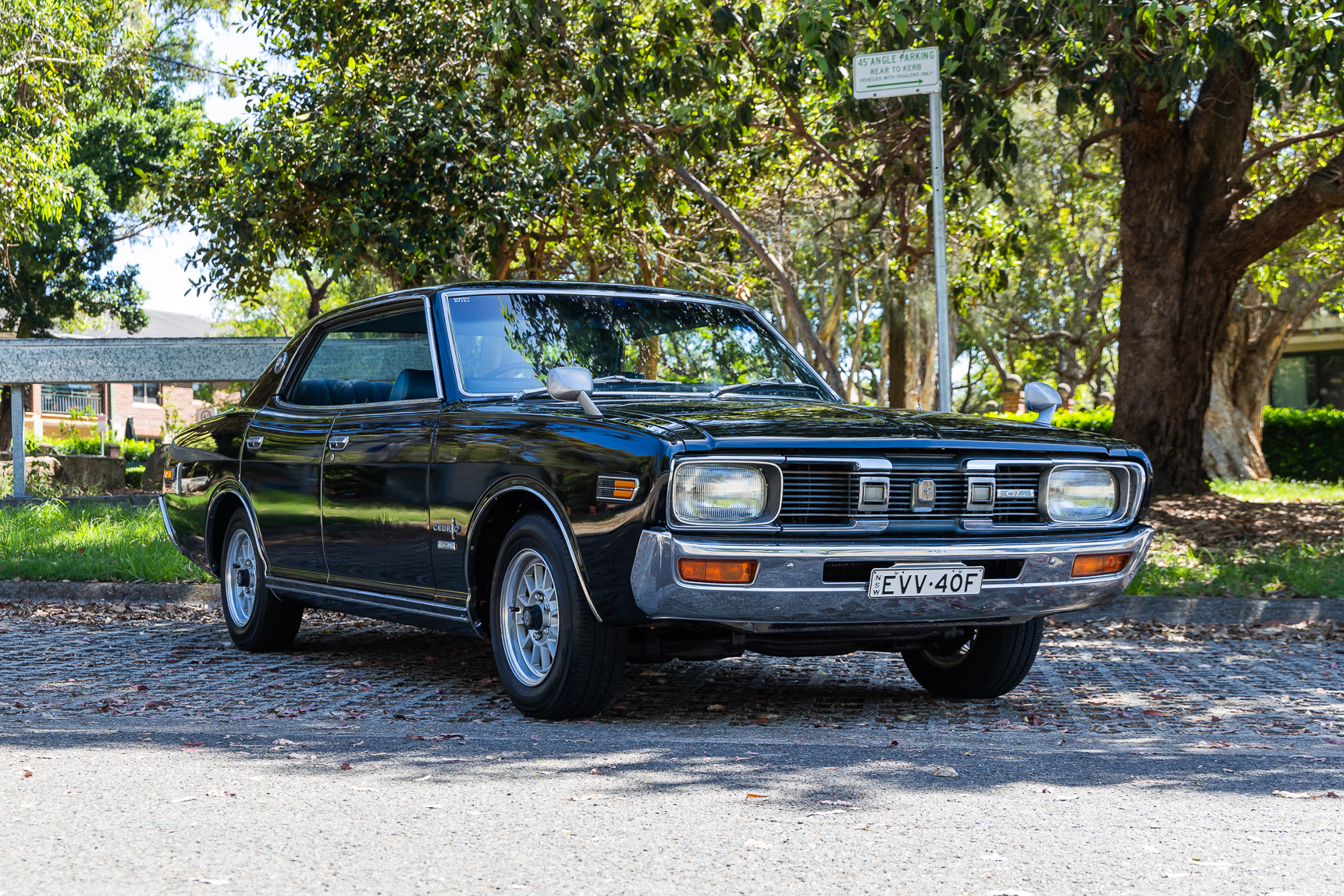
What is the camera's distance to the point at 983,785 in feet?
15.4

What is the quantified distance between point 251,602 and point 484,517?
2.60 m

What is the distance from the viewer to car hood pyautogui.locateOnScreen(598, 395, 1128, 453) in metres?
5.20

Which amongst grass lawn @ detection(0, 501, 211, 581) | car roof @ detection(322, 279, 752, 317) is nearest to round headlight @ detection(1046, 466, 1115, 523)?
car roof @ detection(322, 279, 752, 317)

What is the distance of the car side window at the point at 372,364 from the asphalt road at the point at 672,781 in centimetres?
135

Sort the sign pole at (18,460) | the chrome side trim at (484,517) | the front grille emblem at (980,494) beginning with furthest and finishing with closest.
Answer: the sign pole at (18,460), the front grille emblem at (980,494), the chrome side trim at (484,517)

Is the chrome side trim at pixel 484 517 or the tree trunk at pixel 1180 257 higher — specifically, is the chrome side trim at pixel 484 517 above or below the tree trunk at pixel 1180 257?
below

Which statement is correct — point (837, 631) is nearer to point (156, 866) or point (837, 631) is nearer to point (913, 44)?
point (156, 866)

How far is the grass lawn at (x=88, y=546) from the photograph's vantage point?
10.7m

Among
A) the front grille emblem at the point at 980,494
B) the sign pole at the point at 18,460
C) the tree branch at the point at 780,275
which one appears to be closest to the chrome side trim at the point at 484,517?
the front grille emblem at the point at 980,494

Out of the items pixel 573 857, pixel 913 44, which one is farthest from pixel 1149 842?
pixel 913 44

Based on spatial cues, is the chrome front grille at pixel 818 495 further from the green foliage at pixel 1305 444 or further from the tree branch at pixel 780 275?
the green foliage at pixel 1305 444

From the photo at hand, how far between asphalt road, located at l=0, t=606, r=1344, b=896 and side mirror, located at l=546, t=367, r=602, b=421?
1205 mm

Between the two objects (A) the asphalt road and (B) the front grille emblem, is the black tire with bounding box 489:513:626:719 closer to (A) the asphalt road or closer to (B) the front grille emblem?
(A) the asphalt road

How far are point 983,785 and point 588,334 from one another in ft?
9.21
